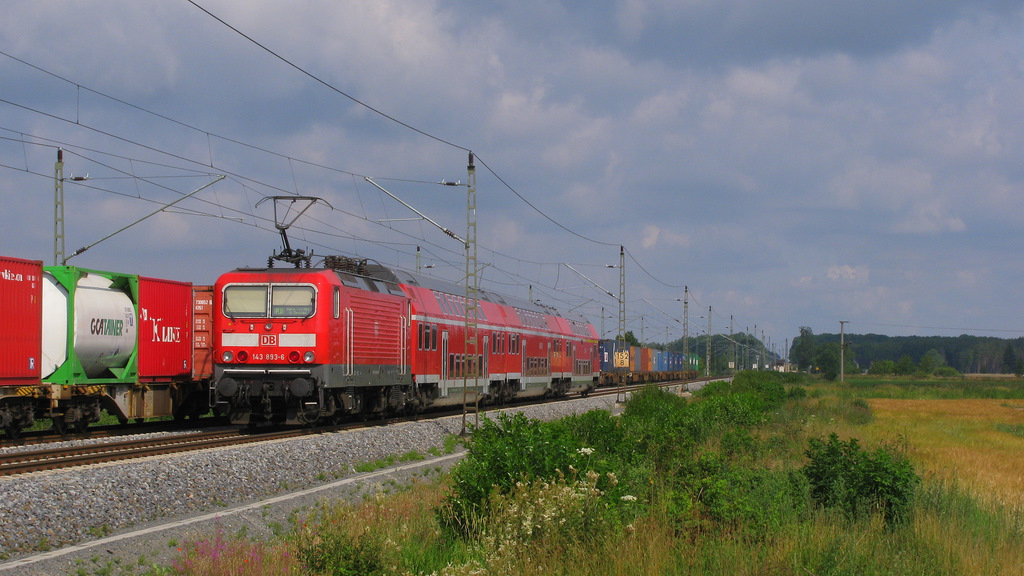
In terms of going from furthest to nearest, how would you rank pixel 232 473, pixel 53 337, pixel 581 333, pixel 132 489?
pixel 581 333, pixel 53 337, pixel 232 473, pixel 132 489

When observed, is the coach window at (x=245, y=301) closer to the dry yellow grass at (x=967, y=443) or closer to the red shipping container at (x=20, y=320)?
the red shipping container at (x=20, y=320)

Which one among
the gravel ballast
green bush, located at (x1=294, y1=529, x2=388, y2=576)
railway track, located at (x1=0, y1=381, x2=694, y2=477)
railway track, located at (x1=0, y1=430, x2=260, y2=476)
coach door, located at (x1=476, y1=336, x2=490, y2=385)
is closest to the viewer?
green bush, located at (x1=294, y1=529, x2=388, y2=576)

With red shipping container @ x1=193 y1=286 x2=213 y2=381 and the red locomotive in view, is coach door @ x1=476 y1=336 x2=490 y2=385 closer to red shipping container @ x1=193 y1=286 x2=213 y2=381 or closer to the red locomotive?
the red locomotive

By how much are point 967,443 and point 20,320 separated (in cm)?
2705

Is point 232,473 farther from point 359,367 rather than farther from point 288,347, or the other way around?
point 359,367

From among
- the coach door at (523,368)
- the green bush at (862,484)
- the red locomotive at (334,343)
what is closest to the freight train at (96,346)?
the red locomotive at (334,343)

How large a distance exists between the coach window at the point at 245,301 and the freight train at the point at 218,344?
25 mm

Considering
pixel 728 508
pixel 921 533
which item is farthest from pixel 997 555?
pixel 728 508

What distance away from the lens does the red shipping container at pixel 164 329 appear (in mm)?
23984

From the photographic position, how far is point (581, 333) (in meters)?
50.1

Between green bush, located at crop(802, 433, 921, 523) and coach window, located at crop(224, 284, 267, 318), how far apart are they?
14.2 m

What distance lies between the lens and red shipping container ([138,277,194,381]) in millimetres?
23984

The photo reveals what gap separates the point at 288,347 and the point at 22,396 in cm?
577

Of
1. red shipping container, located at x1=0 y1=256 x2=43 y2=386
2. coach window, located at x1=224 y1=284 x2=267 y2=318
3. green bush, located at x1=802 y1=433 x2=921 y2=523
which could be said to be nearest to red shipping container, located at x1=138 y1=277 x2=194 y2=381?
coach window, located at x1=224 y1=284 x2=267 y2=318
